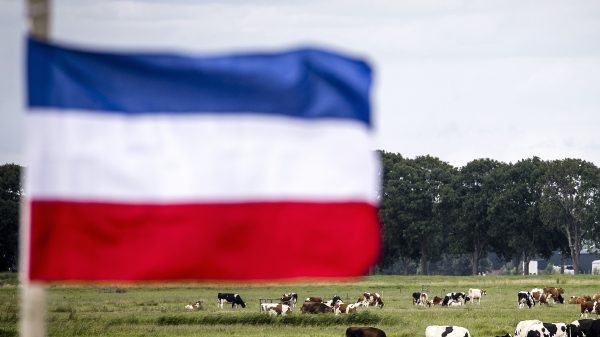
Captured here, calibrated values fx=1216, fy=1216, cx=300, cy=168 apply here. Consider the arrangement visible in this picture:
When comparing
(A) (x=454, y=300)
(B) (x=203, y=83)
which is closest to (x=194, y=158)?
(B) (x=203, y=83)

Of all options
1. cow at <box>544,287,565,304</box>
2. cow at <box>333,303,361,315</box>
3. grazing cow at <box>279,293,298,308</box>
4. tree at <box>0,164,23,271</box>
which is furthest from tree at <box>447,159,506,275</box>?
cow at <box>333,303,361,315</box>

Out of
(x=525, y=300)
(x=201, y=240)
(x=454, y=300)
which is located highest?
(x=201, y=240)

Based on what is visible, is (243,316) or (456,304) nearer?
(243,316)

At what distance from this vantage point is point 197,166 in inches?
307

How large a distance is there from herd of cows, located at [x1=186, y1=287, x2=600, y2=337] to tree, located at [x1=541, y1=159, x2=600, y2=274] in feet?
183

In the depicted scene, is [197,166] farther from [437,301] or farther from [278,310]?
[437,301]

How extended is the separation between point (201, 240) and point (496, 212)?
122820 millimetres

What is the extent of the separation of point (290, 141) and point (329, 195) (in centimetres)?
47

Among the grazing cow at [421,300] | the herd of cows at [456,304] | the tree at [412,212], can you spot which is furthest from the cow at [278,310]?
the tree at [412,212]

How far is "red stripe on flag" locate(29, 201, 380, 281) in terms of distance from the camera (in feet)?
25.0

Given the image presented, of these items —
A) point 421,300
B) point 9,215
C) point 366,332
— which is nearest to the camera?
point 366,332

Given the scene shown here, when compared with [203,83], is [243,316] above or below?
below

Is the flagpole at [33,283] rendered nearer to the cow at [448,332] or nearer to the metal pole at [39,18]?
the metal pole at [39,18]

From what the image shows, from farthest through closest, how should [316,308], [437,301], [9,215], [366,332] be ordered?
[9,215], [437,301], [316,308], [366,332]
